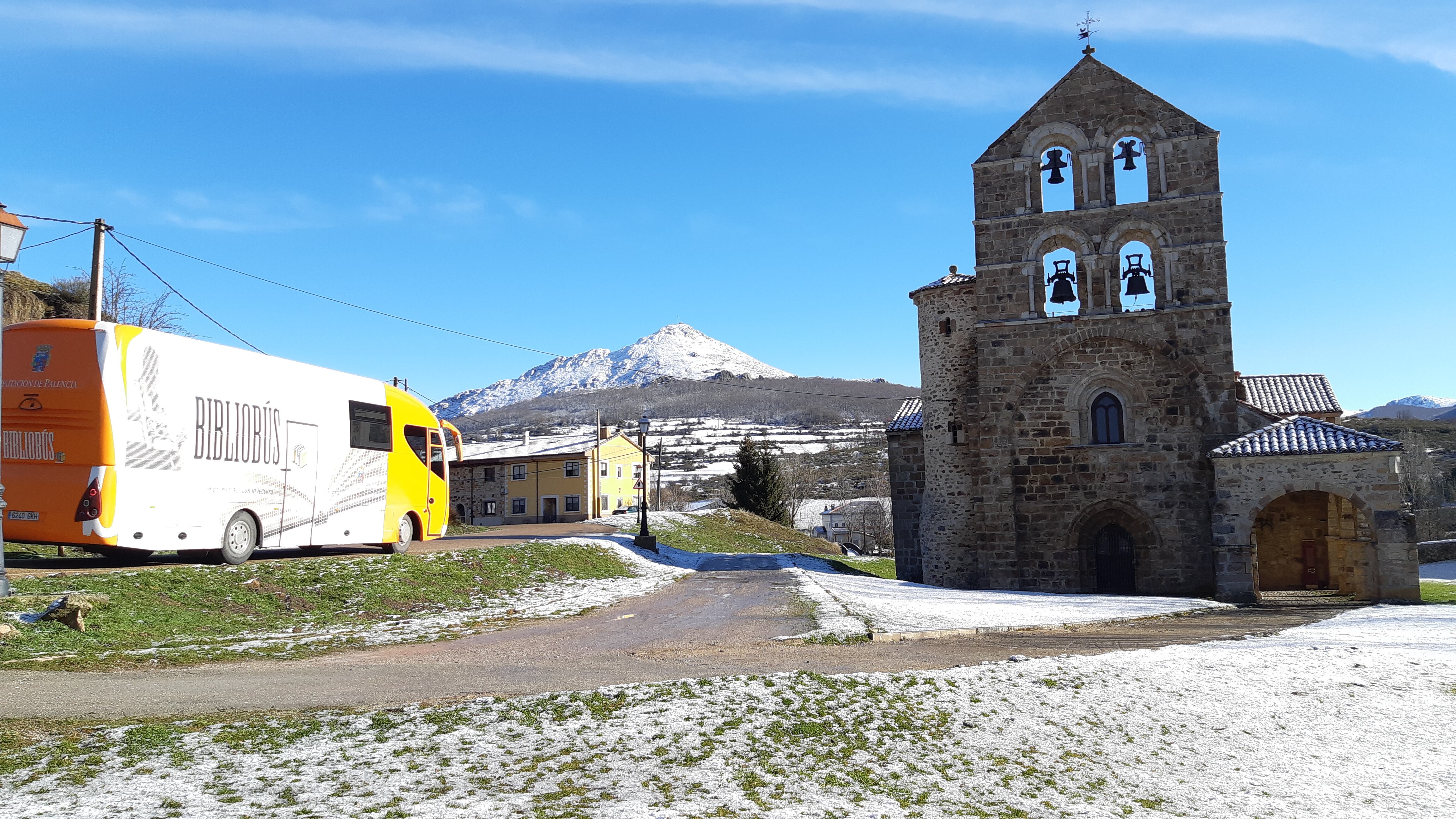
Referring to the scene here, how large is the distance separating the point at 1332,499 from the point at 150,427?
27904mm

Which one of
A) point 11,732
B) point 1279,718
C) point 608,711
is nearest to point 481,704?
point 608,711

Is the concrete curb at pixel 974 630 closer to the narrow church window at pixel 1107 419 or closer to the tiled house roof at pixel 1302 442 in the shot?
the tiled house roof at pixel 1302 442

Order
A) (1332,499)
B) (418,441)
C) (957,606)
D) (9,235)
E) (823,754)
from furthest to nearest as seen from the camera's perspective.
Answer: (1332,499) → (418,441) → (957,606) → (9,235) → (823,754)

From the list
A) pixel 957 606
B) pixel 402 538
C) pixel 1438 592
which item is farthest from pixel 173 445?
pixel 1438 592

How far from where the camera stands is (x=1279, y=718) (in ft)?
34.9

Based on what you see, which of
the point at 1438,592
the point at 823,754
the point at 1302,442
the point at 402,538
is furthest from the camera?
the point at 1438,592

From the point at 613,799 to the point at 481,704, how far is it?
2.56 meters

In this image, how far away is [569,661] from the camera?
11805 mm

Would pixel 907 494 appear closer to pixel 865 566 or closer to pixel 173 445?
pixel 865 566

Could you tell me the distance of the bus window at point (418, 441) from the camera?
2284cm

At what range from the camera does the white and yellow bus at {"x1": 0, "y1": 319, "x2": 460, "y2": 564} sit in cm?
1463

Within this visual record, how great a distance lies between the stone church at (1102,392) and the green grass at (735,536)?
36.5ft

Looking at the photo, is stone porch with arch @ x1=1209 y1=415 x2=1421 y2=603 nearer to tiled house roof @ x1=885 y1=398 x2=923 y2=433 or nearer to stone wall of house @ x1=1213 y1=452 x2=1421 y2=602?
stone wall of house @ x1=1213 y1=452 x2=1421 y2=602

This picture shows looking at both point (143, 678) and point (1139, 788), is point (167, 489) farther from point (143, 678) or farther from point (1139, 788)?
point (1139, 788)
